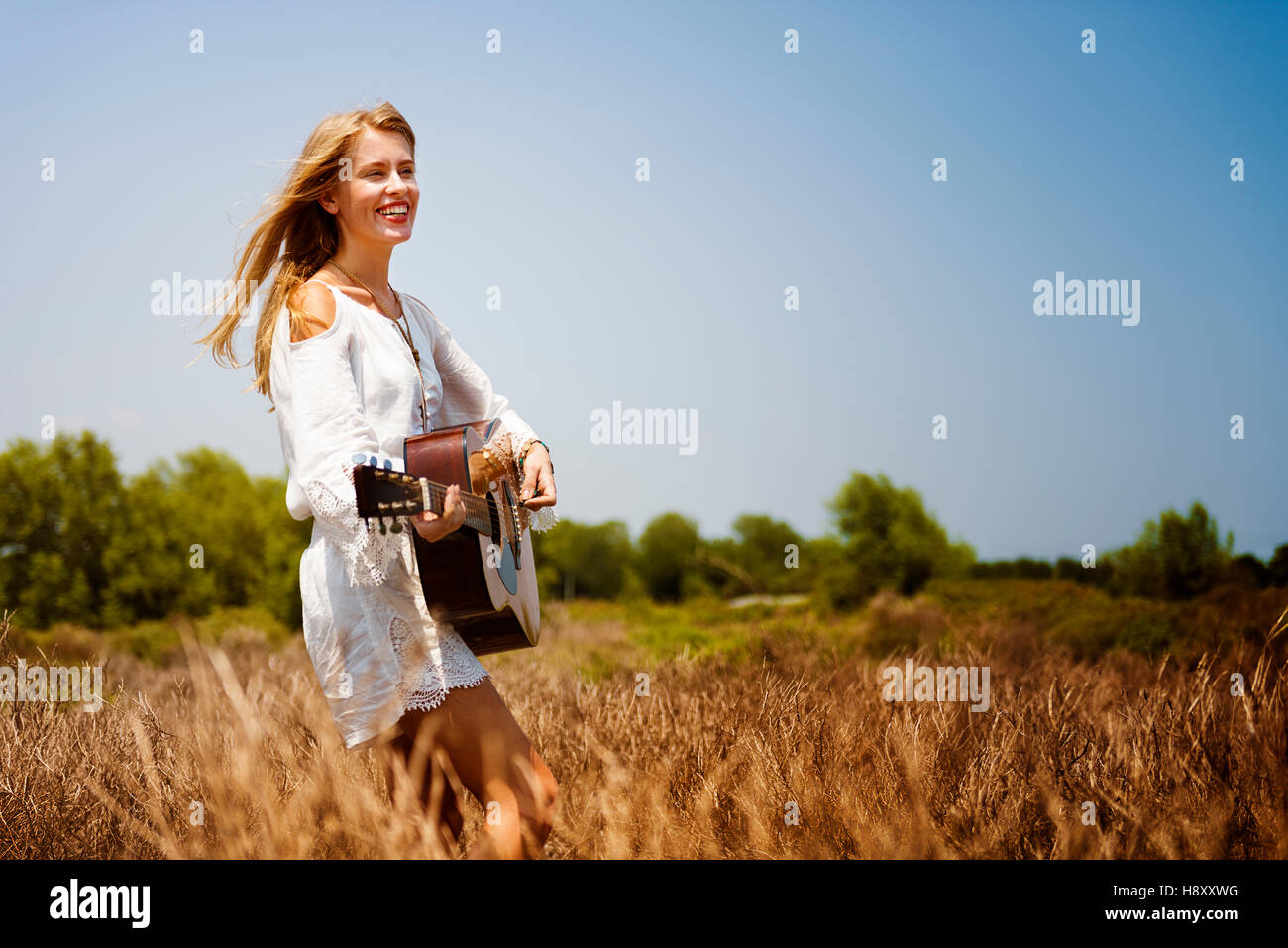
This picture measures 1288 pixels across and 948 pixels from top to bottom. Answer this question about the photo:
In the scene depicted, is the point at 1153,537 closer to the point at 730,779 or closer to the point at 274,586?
the point at 730,779

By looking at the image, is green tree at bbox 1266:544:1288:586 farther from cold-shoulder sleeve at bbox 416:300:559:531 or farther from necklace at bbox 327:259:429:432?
necklace at bbox 327:259:429:432

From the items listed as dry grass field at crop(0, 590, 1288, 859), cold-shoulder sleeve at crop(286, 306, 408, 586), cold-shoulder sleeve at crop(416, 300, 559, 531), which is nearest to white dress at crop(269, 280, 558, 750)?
cold-shoulder sleeve at crop(286, 306, 408, 586)

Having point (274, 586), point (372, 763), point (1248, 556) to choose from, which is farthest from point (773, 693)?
point (274, 586)

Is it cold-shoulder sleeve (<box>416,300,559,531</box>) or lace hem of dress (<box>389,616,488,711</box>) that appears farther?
cold-shoulder sleeve (<box>416,300,559,531</box>)

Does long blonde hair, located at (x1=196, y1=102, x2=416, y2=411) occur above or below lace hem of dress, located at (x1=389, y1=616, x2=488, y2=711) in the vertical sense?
above

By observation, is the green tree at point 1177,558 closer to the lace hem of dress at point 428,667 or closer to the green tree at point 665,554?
the lace hem of dress at point 428,667

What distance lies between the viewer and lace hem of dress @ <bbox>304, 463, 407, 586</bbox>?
7.57 feet

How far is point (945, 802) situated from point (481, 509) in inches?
73.0

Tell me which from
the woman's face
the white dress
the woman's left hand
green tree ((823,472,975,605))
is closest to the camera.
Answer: the white dress

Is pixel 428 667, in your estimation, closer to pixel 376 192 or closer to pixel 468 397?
pixel 468 397

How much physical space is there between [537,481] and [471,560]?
1.71 ft

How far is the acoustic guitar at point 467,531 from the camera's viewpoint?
226cm

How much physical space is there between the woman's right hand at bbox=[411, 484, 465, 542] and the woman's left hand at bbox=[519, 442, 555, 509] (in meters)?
0.68
